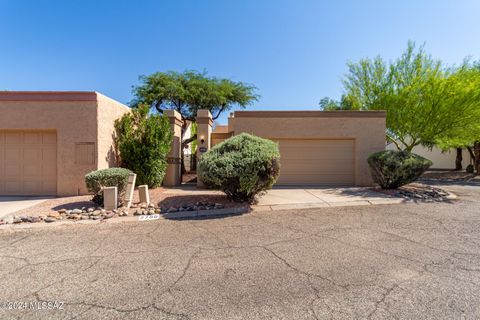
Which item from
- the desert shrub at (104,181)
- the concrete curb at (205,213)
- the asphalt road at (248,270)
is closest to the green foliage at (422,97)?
the asphalt road at (248,270)

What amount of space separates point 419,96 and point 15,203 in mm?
16405

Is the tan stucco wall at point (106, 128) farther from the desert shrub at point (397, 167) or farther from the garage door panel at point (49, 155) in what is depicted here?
the desert shrub at point (397, 167)

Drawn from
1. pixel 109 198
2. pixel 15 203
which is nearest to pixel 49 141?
pixel 15 203

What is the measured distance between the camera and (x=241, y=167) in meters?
6.23

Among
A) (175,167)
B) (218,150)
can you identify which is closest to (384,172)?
(218,150)

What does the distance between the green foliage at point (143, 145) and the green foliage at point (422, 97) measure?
428 inches

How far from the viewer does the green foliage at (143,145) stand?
9133 mm

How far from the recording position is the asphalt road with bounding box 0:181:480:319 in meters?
2.44

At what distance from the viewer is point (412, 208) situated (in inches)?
257

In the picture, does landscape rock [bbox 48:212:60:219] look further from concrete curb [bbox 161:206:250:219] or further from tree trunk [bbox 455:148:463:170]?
tree trunk [bbox 455:148:463:170]

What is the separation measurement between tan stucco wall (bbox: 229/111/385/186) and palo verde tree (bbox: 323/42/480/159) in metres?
1.86

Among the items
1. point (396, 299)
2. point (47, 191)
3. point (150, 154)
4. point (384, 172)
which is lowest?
point (396, 299)

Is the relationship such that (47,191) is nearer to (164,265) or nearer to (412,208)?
(164,265)

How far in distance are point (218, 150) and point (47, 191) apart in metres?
6.73
